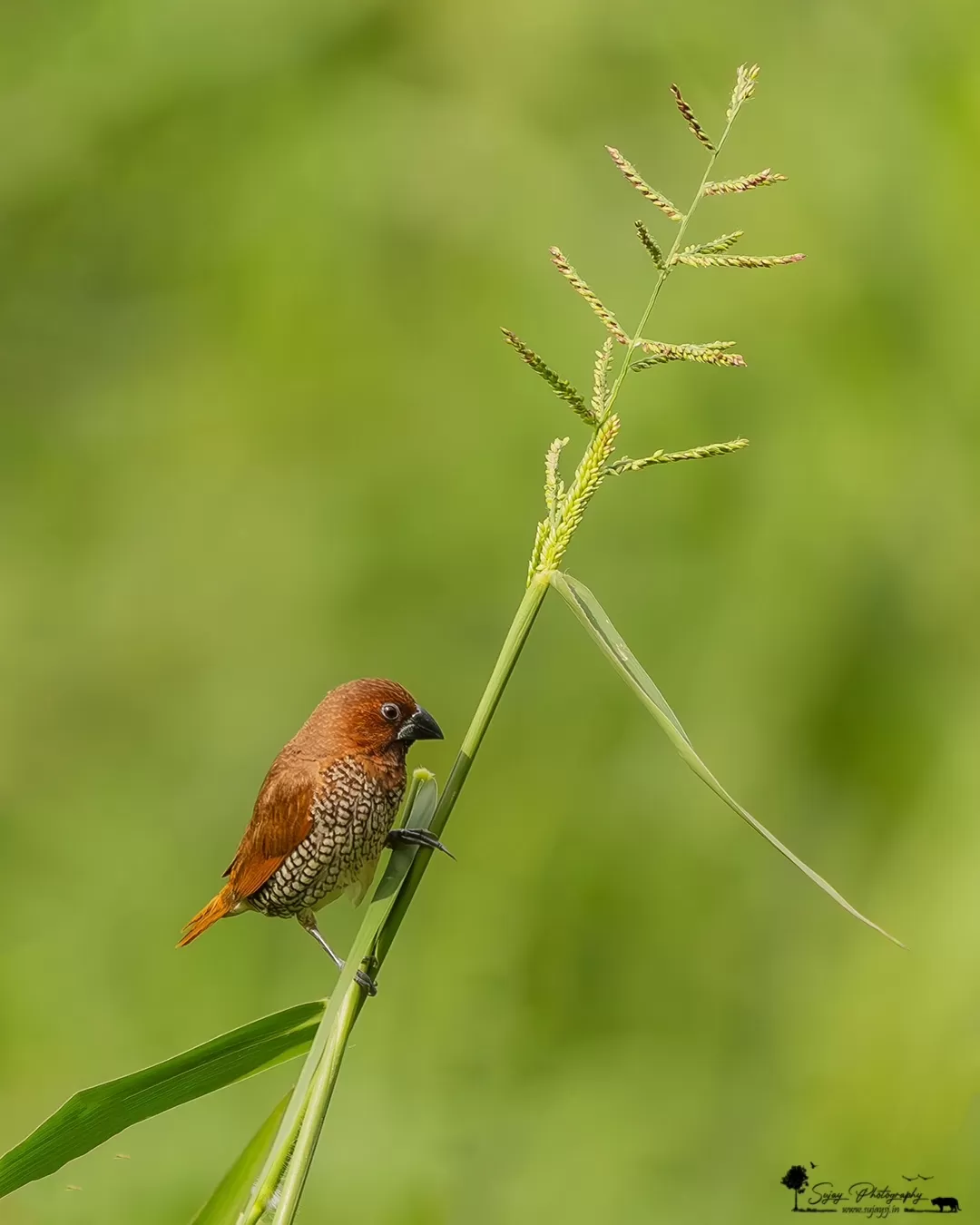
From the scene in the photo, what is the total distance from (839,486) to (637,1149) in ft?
7.64

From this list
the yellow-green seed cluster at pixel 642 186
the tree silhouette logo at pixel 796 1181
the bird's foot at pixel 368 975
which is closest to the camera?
the yellow-green seed cluster at pixel 642 186

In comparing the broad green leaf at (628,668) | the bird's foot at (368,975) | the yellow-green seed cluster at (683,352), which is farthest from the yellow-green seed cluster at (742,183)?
the bird's foot at (368,975)

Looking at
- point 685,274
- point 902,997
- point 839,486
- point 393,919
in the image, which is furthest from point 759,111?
point 393,919

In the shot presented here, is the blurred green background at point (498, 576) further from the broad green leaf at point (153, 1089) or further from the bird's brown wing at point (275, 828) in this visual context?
the broad green leaf at point (153, 1089)

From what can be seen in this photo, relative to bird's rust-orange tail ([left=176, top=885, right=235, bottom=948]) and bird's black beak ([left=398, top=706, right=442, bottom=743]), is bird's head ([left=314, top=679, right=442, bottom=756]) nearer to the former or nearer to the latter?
bird's black beak ([left=398, top=706, right=442, bottom=743])

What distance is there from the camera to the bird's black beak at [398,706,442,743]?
238 centimetres

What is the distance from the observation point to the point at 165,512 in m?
5.46

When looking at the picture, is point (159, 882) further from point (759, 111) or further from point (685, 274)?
point (759, 111)

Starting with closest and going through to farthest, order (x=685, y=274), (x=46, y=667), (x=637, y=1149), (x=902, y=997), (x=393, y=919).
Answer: (x=393, y=919) < (x=902, y=997) < (x=637, y=1149) < (x=685, y=274) < (x=46, y=667)

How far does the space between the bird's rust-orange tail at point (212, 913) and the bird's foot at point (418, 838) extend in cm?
73

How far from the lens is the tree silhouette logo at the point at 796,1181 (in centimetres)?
395

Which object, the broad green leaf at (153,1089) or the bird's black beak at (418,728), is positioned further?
the bird's black beak at (418,728)

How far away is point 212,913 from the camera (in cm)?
244

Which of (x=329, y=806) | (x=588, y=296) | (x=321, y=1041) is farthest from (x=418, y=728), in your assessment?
(x=588, y=296)
